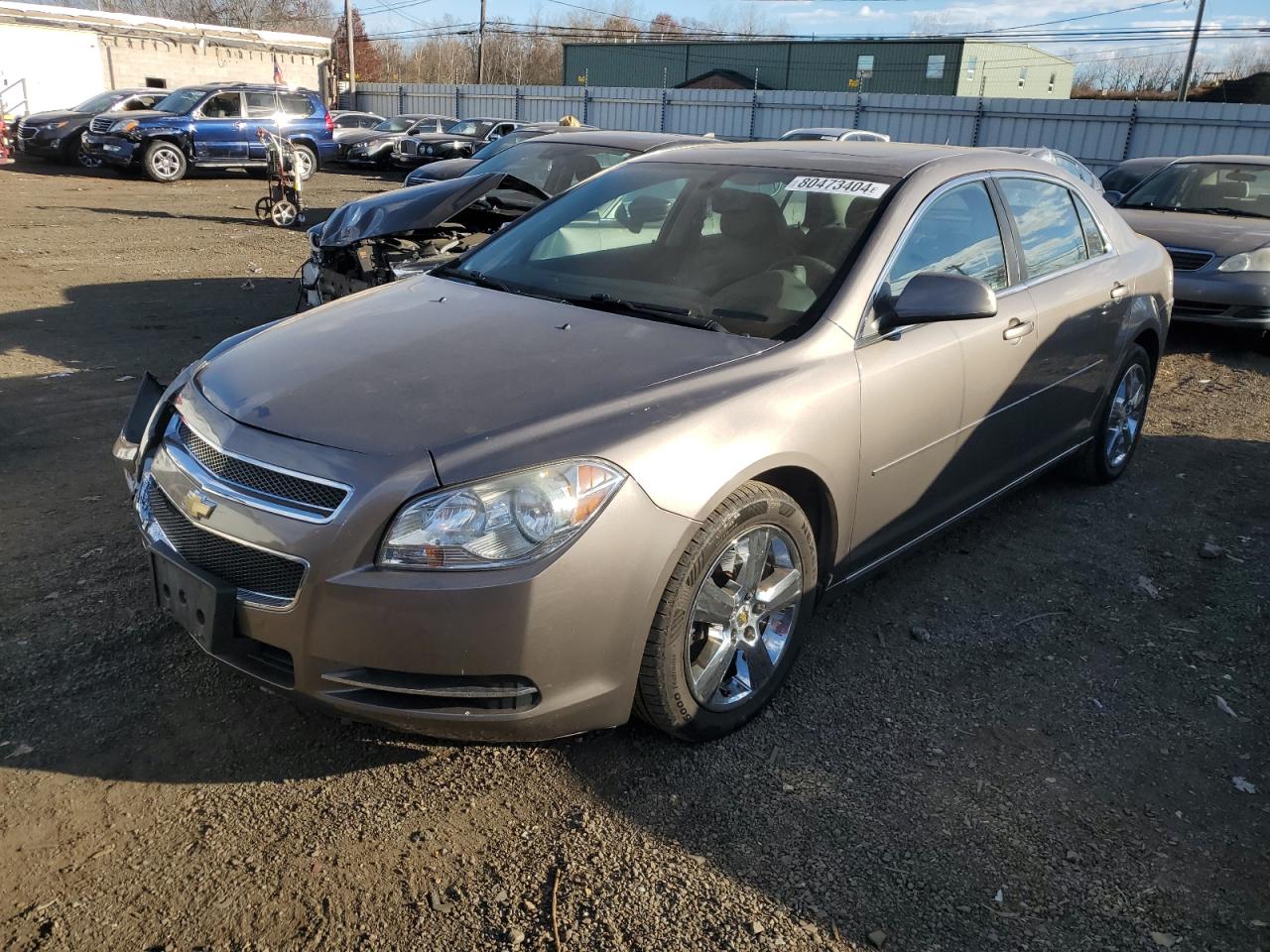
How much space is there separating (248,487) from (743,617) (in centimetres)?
147

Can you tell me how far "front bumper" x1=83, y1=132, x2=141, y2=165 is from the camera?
1994cm

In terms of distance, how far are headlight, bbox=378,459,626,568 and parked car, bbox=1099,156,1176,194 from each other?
10924mm

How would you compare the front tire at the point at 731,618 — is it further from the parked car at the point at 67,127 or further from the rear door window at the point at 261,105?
the parked car at the point at 67,127

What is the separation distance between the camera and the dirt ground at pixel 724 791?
7.77 feet

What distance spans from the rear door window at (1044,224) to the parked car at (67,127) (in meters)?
22.3

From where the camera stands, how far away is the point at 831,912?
2418mm

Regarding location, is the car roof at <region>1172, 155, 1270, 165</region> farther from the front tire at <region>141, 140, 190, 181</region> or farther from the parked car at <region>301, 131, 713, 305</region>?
the front tire at <region>141, 140, 190, 181</region>

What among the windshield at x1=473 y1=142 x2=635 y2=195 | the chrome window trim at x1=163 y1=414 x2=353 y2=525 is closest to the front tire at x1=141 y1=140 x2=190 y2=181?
the windshield at x1=473 y1=142 x2=635 y2=195

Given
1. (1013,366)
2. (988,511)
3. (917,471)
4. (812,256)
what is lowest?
(988,511)

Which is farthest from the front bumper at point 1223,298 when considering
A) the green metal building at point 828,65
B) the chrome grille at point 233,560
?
the green metal building at point 828,65

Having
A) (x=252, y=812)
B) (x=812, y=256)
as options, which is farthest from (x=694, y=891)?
(x=812, y=256)

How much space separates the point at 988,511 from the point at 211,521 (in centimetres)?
378

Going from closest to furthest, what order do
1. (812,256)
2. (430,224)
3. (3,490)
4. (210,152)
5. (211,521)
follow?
(211,521) < (812,256) < (3,490) < (430,224) < (210,152)

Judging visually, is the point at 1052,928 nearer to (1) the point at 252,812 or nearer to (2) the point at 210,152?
(1) the point at 252,812
